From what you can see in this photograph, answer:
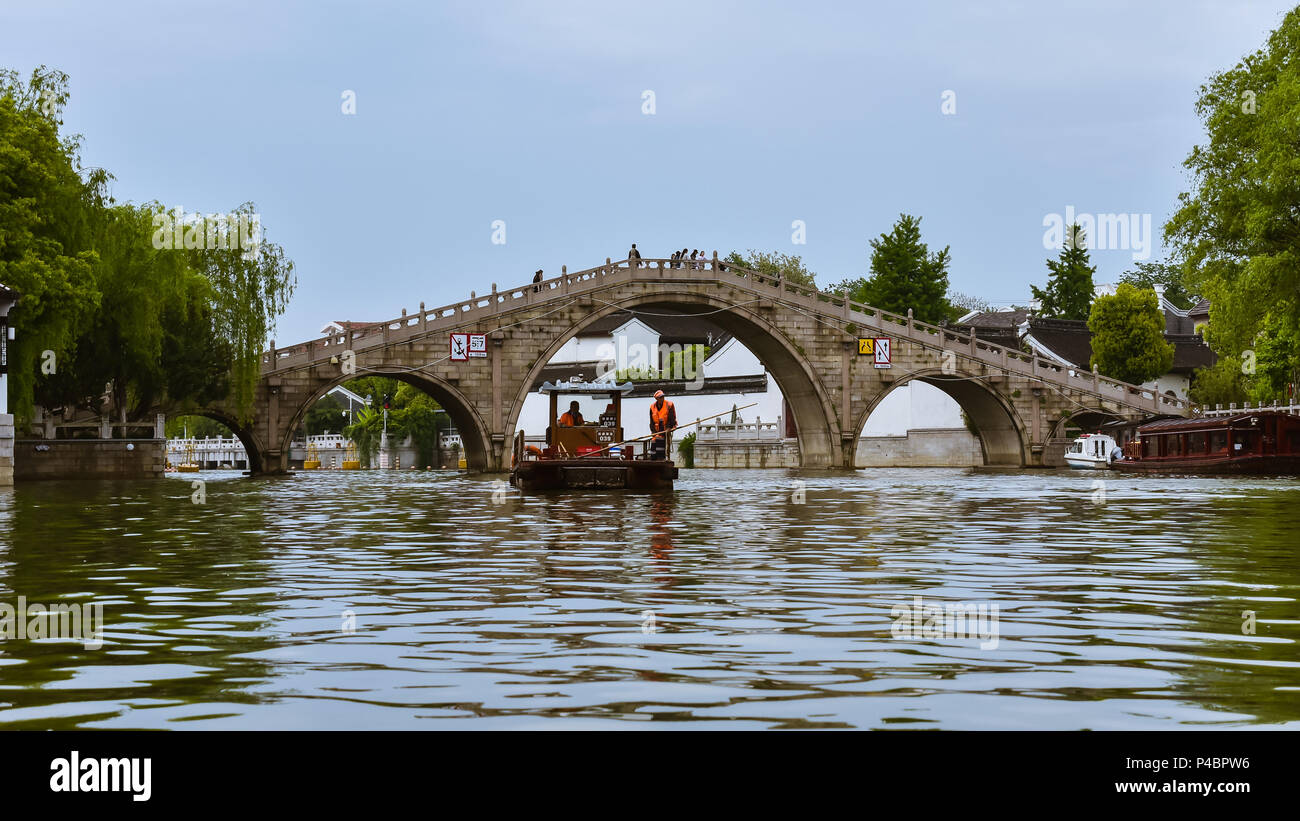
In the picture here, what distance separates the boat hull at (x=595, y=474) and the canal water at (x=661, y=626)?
9.33 meters

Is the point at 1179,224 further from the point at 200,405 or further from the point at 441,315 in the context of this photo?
the point at 200,405

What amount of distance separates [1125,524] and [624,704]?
12251 mm

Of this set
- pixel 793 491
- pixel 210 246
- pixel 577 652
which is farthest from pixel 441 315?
pixel 577 652

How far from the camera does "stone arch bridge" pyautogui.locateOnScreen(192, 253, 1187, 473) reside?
148 ft

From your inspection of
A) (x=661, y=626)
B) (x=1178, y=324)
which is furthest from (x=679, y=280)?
(x=661, y=626)

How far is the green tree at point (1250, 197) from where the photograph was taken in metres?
29.8

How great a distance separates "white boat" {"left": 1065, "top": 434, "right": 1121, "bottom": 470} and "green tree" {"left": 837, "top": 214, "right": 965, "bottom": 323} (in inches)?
455

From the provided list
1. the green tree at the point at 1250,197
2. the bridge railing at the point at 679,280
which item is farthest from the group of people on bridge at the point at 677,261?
the green tree at the point at 1250,197

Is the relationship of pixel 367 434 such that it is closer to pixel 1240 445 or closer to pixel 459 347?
pixel 459 347

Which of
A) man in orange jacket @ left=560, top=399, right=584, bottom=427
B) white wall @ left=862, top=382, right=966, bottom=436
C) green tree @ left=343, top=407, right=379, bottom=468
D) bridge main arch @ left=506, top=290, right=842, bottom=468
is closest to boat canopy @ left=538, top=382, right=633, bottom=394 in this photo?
man in orange jacket @ left=560, top=399, right=584, bottom=427

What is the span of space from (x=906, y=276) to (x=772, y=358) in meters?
16.5

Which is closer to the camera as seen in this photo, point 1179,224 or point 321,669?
point 321,669

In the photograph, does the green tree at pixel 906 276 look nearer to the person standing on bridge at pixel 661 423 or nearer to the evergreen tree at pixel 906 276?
the evergreen tree at pixel 906 276
